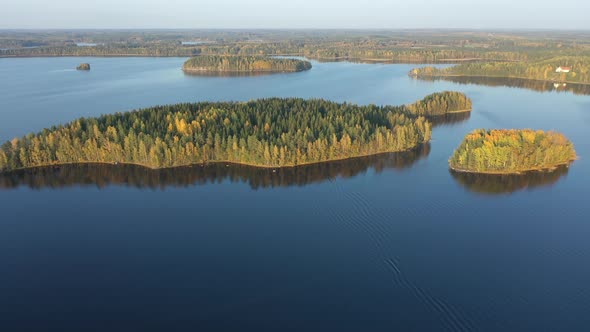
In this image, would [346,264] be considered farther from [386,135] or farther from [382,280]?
[386,135]

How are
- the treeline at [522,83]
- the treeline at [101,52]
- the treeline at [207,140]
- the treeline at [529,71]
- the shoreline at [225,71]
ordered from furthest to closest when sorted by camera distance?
the treeline at [101,52]
the shoreline at [225,71]
the treeline at [529,71]
the treeline at [522,83]
the treeline at [207,140]

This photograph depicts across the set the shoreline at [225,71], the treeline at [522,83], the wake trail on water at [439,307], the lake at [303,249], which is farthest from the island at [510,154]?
the shoreline at [225,71]

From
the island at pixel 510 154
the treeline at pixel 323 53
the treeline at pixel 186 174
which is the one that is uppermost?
the treeline at pixel 323 53

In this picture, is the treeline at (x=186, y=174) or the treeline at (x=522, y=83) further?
the treeline at (x=522, y=83)

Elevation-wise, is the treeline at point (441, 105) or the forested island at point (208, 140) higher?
the treeline at point (441, 105)

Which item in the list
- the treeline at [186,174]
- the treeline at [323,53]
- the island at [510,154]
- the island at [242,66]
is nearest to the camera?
the treeline at [186,174]

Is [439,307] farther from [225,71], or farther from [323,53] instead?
[323,53]

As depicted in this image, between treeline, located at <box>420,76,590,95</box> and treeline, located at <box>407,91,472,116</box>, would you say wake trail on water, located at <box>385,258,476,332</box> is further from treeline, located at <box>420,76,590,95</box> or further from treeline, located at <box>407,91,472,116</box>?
treeline, located at <box>420,76,590,95</box>

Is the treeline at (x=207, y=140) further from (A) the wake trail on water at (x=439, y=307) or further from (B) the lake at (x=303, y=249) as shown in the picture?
(A) the wake trail on water at (x=439, y=307)
